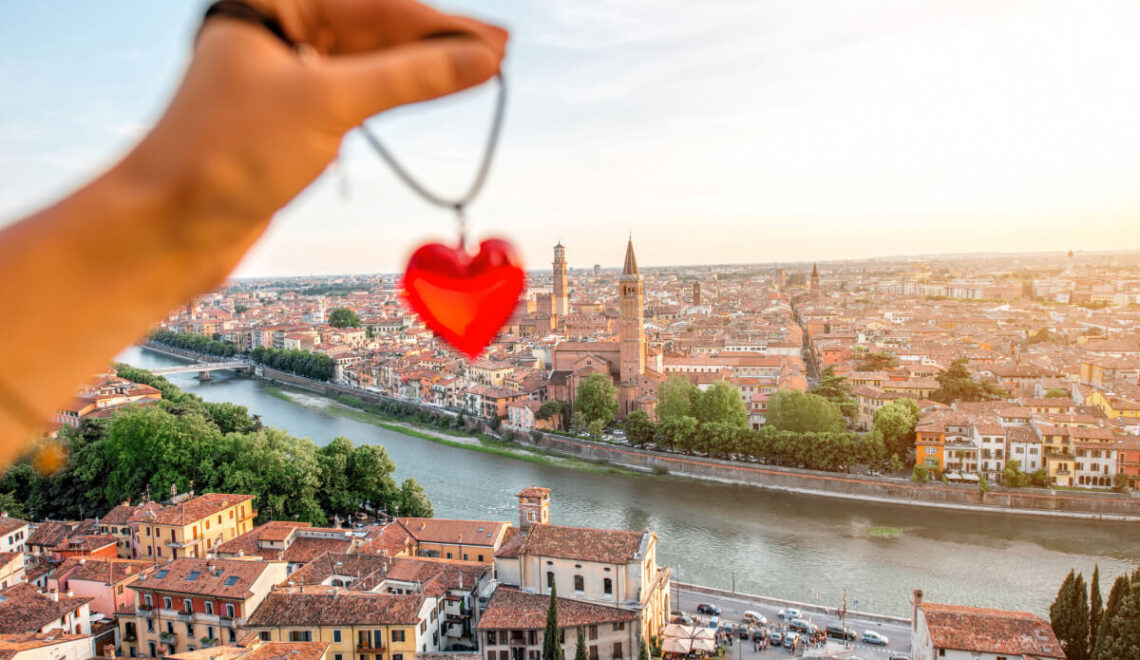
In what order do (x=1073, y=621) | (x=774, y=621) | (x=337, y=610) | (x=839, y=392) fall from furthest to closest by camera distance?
(x=839, y=392) → (x=774, y=621) → (x=1073, y=621) → (x=337, y=610)

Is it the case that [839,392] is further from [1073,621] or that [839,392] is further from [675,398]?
[1073,621]

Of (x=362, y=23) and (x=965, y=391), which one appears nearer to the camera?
(x=362, y=23)

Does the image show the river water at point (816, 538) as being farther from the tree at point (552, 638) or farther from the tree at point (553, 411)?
the tree at point (552, 638)

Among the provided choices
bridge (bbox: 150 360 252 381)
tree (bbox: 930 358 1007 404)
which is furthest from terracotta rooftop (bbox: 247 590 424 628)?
bridge (bbox: 150 360 252 381)

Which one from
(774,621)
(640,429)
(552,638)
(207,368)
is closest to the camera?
(552,638)

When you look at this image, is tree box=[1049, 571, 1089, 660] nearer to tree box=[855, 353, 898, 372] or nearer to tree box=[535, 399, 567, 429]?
tree box=[535, 399, 567, 429]

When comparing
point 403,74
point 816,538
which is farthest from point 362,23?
point 816,538

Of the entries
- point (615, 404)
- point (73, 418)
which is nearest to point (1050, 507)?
point (615, 404)
